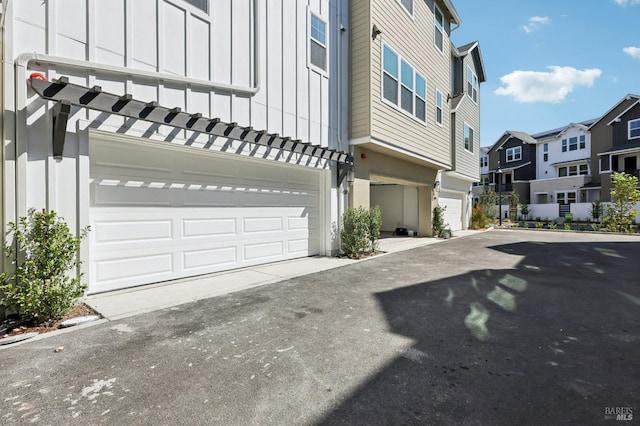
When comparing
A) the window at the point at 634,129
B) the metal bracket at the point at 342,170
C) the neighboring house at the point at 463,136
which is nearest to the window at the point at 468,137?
the neighboring house at the point at 463,136

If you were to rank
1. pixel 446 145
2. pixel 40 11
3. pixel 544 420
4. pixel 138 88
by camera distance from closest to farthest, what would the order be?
pixel 544 420 → pixel 40 11 → pixel 138 88 → pixel 446 145

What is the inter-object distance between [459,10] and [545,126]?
31106 mm

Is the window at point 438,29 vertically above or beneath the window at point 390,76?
above

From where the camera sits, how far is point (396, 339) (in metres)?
3.19

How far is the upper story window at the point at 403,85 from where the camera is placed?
8.74 meters

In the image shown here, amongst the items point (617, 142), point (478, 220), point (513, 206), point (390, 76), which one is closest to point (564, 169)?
point (617, 142)

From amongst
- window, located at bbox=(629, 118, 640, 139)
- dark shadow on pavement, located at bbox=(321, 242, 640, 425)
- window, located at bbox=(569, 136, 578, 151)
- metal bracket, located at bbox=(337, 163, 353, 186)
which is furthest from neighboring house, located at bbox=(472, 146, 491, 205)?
dark shadow on pavement, located at bbox=(321, 242, 640, 425)

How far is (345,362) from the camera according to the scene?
2.71 metres

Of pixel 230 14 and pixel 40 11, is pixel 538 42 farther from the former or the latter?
pixel 40 11

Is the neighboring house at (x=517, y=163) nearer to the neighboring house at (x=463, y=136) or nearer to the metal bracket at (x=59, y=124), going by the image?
the neighboring house at (x=463, y=136)

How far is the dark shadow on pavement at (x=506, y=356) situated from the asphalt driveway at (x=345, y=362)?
0.01 meters

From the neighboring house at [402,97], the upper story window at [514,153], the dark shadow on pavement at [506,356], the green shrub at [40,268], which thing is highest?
the upper story window at [514,153]

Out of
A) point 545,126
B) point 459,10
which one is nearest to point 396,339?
point 459,10

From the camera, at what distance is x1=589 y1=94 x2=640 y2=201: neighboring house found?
23.8m
